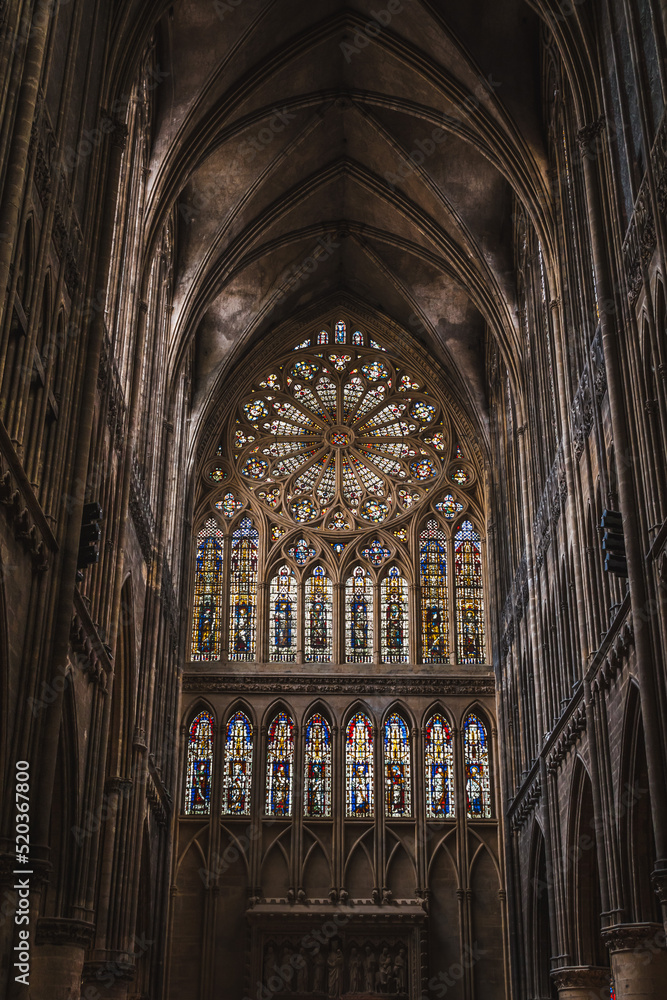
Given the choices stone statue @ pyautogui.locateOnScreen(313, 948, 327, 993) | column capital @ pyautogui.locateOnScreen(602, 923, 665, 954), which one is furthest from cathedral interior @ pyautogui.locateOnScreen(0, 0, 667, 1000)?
stone statue @ pyautogui.locateOnScreen(313, 948, 327, 993)

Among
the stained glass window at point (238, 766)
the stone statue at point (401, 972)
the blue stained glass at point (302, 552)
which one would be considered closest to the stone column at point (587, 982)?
the stone statue at point (401, 972)

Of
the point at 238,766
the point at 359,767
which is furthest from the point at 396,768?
the point at 238,766

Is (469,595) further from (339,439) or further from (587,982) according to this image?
(587,982)

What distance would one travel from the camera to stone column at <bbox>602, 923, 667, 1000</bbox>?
16703mm

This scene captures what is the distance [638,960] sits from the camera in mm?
17016

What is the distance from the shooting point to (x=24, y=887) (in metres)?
14.8

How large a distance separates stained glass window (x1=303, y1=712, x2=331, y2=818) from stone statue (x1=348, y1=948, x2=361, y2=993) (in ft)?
11.2

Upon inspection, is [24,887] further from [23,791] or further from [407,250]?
[407,250]

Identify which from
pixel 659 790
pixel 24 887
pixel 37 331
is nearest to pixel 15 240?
pixel 37 331

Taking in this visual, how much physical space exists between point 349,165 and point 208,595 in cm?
1172

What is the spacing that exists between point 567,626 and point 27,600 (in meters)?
10.9

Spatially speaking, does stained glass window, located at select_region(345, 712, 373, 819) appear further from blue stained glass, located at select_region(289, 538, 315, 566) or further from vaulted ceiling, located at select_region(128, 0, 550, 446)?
vaulted ceiling, located at select_region(128, 0, 550, 446)

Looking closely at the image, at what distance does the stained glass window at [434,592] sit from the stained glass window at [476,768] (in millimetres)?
2010

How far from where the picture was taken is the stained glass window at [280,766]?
3039cm
